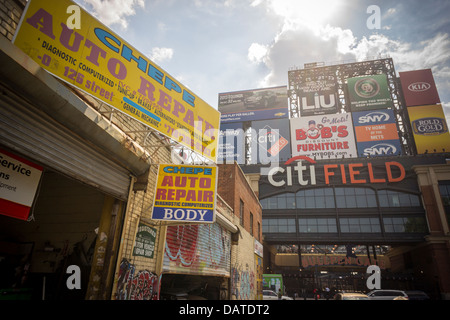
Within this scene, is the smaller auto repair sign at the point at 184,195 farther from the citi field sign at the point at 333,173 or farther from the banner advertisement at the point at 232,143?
the banner advertisement at the point at 232,143

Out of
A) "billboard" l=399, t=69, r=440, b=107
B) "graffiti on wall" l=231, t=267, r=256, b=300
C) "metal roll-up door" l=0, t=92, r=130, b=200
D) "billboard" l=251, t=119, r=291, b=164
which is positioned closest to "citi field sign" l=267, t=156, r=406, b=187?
"billboard" l=251, t=119, r=291, b=164

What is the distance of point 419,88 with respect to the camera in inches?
1666

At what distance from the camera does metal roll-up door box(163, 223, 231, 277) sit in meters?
7.86

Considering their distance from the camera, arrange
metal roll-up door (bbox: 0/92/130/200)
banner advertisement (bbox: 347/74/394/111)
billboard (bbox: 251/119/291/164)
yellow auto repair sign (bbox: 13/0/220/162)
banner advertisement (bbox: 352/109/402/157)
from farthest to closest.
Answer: billboard (bbox: 251/119/291/164), banner advertisement (bbox: 347/74/394/111), banner advertisement (bbox: 352/109/402/157), yellow auto repair sign (bbox: 13/0/220/162), metal roll-up door (bbox: 0/92/130/200)

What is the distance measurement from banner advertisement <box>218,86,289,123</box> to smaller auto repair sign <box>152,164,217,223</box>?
4261 centimetres

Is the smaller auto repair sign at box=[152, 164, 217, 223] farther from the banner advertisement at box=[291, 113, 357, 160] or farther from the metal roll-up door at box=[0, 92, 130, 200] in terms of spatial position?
the banner advertisement at box=[291, 113, 357, 160]

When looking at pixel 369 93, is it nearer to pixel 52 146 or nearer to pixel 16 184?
pixel 52 146

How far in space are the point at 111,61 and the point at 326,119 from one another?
43.7 meters

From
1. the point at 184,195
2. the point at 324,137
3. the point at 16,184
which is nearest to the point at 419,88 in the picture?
the point at 324,137

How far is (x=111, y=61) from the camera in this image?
16.4 feet

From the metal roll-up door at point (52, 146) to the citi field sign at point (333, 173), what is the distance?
36.5 meters

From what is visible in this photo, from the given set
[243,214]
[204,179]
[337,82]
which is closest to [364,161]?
[337,82]

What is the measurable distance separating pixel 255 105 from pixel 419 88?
27.0 m

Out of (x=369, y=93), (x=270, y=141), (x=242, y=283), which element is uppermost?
(x=369, y=93)
